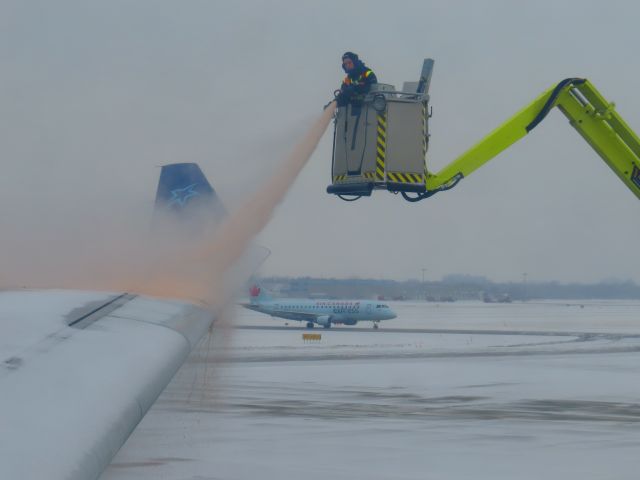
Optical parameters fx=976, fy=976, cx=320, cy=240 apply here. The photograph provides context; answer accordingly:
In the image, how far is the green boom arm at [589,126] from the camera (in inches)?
679

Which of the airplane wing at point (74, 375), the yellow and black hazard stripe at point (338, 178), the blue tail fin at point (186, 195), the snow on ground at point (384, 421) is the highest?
the yellow and black hazard stripe at point (338, 178)

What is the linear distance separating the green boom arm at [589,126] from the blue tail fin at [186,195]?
5.36 meters

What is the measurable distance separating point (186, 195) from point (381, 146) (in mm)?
3035

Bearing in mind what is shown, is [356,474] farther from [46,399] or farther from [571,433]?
[46,399]

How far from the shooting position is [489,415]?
21.3m

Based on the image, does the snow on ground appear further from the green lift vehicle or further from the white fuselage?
the white fuselage

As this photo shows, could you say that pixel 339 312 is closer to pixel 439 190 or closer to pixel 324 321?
pixel 324 321

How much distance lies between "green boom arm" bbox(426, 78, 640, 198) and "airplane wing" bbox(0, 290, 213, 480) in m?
11.8

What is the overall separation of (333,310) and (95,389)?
76.3 metres

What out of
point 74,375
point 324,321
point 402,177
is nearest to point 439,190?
point 402,177

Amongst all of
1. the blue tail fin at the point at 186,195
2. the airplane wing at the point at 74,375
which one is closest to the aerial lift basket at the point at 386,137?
the blue tail fin at the point at 186,195

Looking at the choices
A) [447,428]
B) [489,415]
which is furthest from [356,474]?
[489,415]

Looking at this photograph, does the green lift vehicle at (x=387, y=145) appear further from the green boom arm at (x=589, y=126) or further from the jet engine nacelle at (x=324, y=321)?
the jet engine nacelle at (x=324, y=321)

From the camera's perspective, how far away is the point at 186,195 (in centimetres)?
1433
